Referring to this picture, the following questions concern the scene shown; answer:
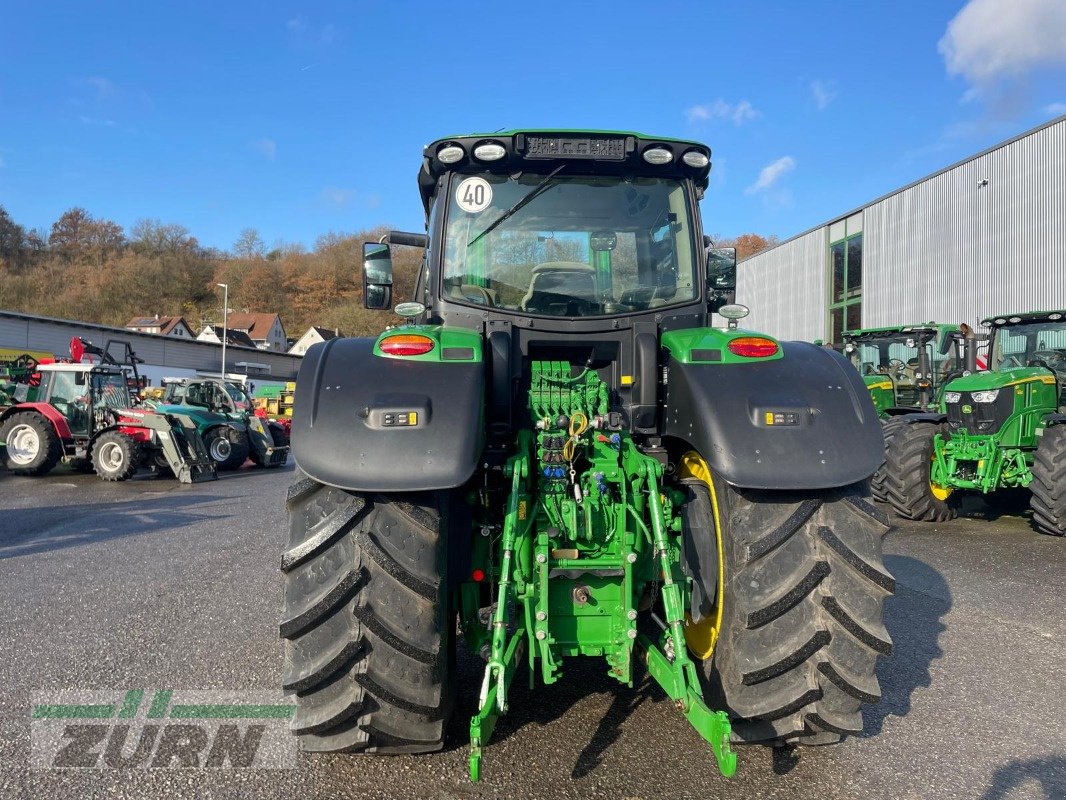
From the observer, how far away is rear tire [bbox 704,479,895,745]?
2525 mm

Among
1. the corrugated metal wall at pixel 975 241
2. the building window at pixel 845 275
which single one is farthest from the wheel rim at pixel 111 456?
the building window at pixel 845 275

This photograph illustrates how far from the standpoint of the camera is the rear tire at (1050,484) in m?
7.22

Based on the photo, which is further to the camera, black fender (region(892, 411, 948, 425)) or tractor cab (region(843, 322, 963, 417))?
tractor cab (region(843, 322, 963, 417))

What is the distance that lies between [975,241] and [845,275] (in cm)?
519

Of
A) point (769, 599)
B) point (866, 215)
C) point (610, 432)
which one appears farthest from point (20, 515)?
point (866, 215)

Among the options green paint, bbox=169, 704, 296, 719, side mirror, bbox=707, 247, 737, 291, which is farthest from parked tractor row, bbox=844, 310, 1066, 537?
green paint, bbox=169, 704, 296, 719

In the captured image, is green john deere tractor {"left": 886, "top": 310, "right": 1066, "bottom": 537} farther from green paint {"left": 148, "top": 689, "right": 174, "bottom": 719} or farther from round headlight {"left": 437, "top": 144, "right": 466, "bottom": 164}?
green paint {"left": 148, "top": 689, "right": 174, "bottom": 719}

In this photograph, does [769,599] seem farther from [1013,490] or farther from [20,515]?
[20,515]

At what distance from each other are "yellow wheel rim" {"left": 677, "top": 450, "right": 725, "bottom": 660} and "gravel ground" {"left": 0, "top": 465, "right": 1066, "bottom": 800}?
378 mm

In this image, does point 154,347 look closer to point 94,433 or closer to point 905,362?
point 94,433

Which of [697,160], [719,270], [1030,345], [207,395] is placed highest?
[697,160]

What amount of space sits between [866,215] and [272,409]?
64.7 ft

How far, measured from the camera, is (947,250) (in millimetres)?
17438

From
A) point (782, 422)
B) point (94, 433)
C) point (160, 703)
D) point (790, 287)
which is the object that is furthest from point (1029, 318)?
point (790, 287)
